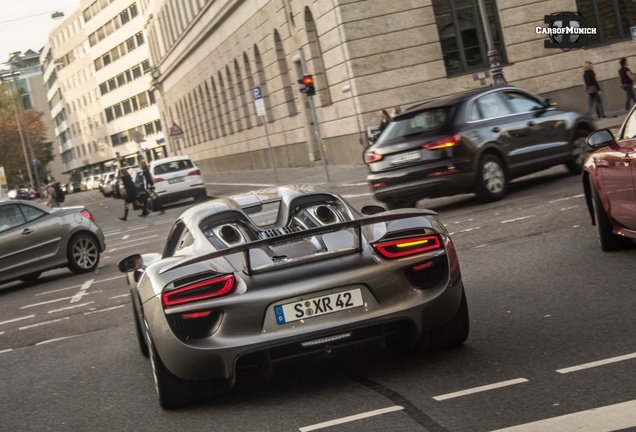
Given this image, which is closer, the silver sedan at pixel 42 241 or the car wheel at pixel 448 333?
the car wheel at pixel 448 333

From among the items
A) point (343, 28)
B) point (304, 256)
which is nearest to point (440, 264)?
point (304, 256)

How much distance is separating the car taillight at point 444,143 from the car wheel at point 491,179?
552mm

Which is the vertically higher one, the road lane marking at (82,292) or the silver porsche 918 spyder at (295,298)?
the silver porsche 918 spyder at (295,298)

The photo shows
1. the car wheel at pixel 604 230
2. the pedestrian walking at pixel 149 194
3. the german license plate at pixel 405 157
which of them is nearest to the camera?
the car wheel at pixel 604 230

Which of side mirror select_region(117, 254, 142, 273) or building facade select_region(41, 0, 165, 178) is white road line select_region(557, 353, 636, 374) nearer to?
side mirror select_region(117, 254, 142, 273)

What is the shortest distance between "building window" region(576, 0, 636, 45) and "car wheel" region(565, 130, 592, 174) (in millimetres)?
19801

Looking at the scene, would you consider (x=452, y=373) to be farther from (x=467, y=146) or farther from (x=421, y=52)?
(x=421, y=52)

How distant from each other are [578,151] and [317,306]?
12949mm

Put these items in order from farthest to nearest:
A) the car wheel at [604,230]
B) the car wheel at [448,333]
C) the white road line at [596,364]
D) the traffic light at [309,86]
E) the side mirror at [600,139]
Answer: the traffic light at [309,86]
the car wheel at [604,230]
the side mirror at [600,139]
the car wheel at [448,333]
the white road line at [596,364]

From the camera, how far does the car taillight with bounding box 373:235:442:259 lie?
621 centimetres

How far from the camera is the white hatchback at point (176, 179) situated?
120ft

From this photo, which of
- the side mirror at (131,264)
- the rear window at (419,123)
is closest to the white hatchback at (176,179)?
the rear window at (419,123)

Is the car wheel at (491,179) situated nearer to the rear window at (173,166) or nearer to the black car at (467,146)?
the black car at (467,146)

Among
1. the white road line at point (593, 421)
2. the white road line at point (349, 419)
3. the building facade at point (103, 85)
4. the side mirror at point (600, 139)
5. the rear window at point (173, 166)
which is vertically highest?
the building facade at point (103, 85)
